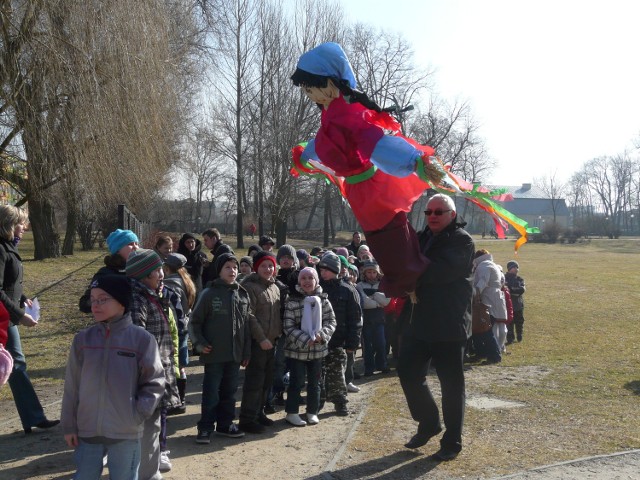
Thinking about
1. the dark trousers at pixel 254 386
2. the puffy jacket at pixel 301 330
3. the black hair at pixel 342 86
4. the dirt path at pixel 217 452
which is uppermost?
the black hair at pixel 342 86

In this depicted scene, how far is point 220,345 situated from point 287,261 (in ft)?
7.79

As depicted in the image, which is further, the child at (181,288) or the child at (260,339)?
the child at (181,288)

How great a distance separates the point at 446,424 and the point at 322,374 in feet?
6.73

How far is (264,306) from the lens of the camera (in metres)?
6.19

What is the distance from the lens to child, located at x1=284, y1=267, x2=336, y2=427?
6145mm

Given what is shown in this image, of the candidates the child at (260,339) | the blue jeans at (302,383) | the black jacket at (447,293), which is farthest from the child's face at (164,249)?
the black jacket at (447,293)

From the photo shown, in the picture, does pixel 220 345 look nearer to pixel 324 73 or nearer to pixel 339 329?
pixel 339 329

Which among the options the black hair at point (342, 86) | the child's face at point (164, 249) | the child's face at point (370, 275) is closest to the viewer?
the black hair at point (342, 86)

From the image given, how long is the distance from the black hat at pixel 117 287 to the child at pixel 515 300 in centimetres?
857

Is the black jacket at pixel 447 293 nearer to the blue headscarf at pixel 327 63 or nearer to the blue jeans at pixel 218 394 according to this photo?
the blue headscarf at pixel 327 63

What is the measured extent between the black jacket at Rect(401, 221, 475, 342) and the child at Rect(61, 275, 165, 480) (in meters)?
2.12

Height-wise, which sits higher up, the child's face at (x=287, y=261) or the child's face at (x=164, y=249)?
the child's face at (x=164, y=249)

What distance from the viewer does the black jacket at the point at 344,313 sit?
684cm

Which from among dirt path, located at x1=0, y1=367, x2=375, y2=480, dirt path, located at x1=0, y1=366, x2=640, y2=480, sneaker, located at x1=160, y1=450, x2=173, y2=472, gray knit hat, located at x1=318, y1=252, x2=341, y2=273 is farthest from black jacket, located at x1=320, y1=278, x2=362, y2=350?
sneaker, located at x1=160, y1=450, x2=173, y2=472
